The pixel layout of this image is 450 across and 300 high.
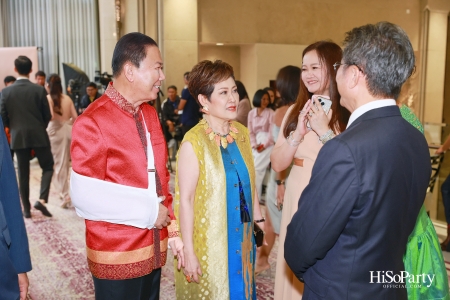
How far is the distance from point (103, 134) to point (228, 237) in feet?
2.62

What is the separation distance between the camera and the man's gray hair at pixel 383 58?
4.66 ft

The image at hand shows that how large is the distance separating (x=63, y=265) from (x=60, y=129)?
8.79 feet

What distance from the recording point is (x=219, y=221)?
220 cm

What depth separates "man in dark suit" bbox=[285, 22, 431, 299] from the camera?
4.39 ft

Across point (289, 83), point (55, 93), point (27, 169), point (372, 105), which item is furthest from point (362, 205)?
point (55, 93)

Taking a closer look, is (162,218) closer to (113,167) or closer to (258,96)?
(113,167)

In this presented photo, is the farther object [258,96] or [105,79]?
[105,79]

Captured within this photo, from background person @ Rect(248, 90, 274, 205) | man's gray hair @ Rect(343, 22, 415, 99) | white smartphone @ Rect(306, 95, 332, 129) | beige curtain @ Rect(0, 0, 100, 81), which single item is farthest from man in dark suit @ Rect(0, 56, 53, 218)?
beige curtain @ Rect(0, 0, 100, 81)

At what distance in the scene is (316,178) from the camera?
4.59 ft

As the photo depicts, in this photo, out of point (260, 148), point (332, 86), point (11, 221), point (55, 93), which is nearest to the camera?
point (11, 221)

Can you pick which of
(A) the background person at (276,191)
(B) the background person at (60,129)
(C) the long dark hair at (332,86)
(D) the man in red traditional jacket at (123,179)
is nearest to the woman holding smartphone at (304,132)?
(C) the long dark hair at (332,86)

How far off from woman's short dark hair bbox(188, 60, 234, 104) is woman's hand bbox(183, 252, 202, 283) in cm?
74

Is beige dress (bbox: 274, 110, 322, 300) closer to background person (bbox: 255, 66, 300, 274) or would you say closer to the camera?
background person (bbox: 255, 66, 300, 274)

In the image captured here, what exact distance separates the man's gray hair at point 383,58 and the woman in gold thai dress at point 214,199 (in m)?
0.89
